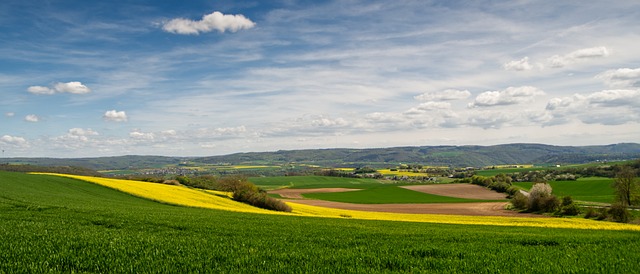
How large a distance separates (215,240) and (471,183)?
127 metres

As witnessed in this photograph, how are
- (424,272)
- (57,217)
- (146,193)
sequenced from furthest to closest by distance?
(146,193) → (57,217) → (424,272)

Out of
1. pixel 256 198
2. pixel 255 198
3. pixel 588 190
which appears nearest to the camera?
pixel 256 198

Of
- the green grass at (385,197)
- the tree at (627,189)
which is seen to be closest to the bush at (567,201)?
the tree at (627,189)

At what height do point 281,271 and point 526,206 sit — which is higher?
point 281,271

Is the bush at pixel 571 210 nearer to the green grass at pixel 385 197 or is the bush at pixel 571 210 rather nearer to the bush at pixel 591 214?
the bush at pixel 591 214

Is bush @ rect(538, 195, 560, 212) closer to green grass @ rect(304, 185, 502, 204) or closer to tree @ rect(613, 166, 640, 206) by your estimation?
tree @ rect(613, 166, 640, 206)

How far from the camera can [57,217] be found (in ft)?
71.3

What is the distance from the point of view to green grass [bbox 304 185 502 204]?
9088 cm

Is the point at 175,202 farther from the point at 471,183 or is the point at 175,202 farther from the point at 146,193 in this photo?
the point at 471,183

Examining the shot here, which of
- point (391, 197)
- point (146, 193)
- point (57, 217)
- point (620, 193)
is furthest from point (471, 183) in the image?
point (57, 217)

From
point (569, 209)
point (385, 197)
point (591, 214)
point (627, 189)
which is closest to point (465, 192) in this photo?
point (385, 197)

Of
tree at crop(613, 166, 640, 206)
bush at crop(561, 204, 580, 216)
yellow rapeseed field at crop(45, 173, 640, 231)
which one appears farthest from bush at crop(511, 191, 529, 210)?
yellow rapeseed field at crop(45, 173, 640, 231)

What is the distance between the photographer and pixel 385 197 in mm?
100188

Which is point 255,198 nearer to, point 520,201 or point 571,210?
point 520,201
